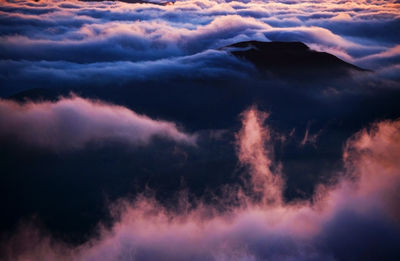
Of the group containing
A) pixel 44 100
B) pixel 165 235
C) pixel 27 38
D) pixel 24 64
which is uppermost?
pixel 27 38

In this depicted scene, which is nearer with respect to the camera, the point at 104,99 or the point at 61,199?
the point at 61,199

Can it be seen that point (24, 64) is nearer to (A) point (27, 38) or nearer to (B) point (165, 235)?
(A) point (27, 38)

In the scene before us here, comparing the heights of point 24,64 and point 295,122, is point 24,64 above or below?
above

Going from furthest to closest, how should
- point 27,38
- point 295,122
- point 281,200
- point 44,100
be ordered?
point 27,38 → point 44,100 → point 295,122 → point 281,200

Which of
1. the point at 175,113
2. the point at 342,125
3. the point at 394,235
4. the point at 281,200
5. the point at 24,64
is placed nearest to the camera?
the point at 394,235

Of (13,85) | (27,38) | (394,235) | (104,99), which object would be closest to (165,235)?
(394,235)

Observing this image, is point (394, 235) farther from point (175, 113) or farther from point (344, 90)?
point (344, 90)

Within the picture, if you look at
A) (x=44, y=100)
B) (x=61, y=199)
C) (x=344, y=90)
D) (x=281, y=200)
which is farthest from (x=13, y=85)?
(x=344, y=90)
